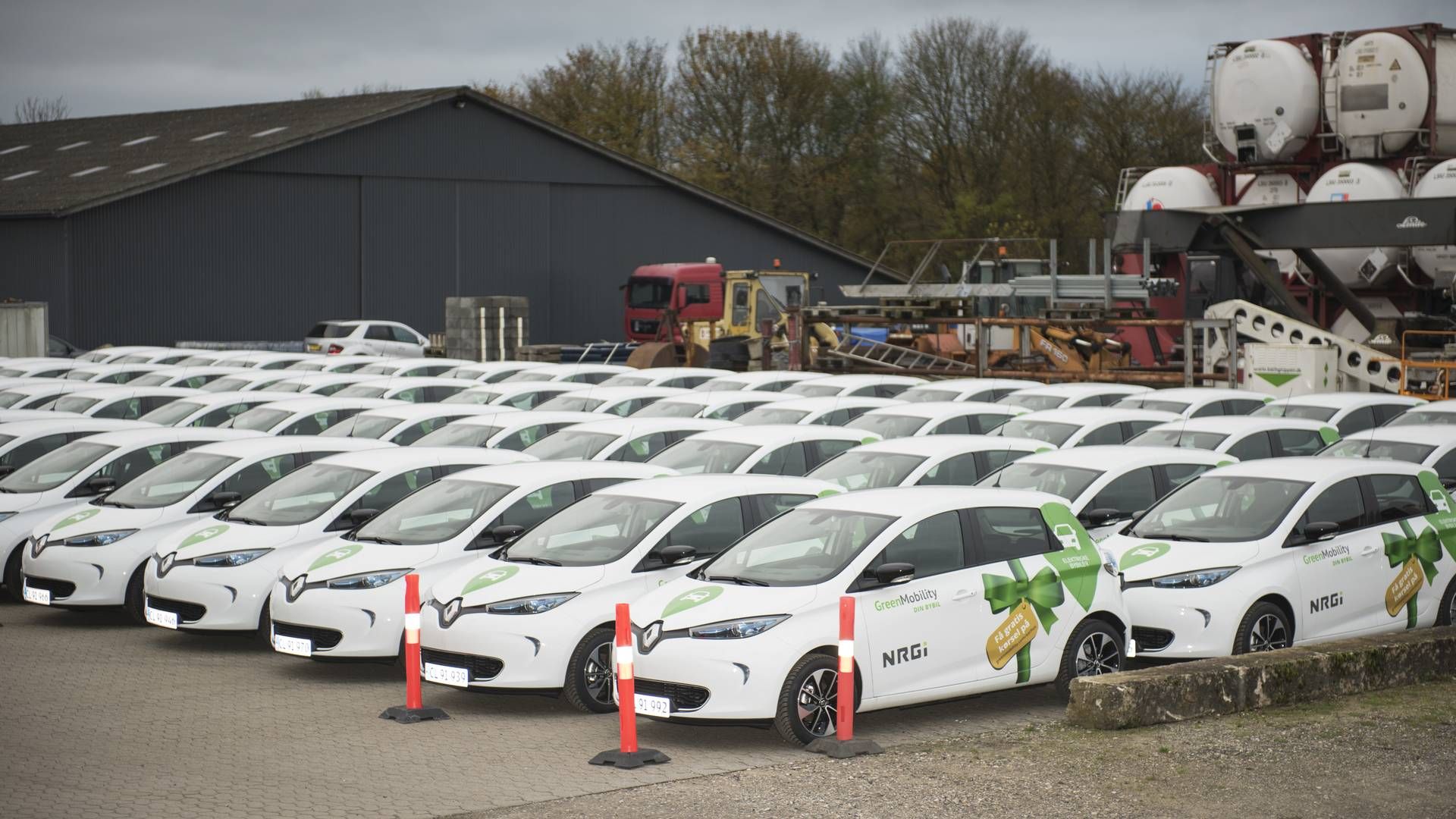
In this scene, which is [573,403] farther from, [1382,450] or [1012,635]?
[1012,635]

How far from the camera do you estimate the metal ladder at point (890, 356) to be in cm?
3294

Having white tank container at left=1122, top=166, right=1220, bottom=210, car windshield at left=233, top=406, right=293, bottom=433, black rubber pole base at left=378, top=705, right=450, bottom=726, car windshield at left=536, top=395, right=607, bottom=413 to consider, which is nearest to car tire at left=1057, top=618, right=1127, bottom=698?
black rubber pole base at left=378, top=705, right=450, bottom=726

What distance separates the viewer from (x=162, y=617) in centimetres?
1213

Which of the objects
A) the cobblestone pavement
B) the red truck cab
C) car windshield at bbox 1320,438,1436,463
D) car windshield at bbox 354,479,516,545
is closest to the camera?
the cobblestone pavement

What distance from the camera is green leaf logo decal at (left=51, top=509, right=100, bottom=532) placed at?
13.5 metres

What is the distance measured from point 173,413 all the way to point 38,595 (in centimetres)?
692

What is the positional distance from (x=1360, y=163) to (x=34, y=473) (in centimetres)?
2486

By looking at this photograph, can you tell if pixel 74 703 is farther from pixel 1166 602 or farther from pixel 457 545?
pixel 1166 602

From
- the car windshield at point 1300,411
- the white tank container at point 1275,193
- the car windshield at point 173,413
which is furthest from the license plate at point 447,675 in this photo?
the white tank container at point 1275,193

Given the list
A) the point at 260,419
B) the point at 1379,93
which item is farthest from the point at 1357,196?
the point at 260,419

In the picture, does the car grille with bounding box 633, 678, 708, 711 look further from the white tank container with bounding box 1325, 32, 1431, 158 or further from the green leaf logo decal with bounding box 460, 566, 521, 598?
the white tank container with bounding box 1325, 32, 1431, 158

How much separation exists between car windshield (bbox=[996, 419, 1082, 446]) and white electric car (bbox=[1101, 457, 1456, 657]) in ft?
13.9

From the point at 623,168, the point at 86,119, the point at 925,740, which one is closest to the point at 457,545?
the point at 925,740

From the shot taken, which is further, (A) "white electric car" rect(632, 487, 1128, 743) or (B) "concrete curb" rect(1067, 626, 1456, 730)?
(B) "concrete curb" rect(1067, 626, 1456, 730)
